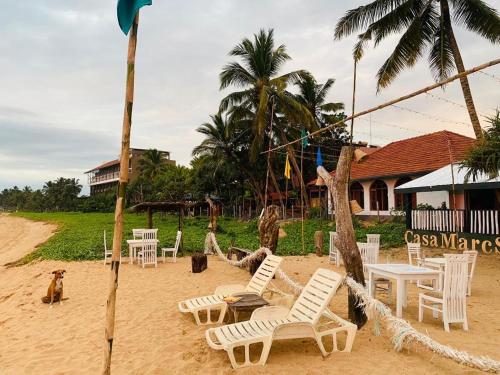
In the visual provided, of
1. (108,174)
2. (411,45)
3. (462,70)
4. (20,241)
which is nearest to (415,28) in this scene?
(411,45)

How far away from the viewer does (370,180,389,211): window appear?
2431cm

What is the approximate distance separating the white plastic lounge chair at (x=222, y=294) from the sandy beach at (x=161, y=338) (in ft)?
0.79

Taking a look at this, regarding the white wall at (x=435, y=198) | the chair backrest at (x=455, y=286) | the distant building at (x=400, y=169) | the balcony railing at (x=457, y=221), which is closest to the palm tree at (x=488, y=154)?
the balcony railing at (x=457, y=221)

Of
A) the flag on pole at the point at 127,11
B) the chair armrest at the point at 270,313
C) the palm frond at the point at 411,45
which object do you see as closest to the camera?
the flag on pole at the point at 127,11

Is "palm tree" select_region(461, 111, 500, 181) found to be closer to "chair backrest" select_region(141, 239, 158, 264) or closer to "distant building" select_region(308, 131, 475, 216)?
"distant building" select_region(308, 131, 475, 216)

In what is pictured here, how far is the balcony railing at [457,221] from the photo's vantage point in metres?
11.5

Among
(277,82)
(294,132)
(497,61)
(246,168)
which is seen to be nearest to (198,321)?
(497,61)

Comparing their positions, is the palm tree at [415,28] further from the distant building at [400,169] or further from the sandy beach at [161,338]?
the sandy beach at [161,338]

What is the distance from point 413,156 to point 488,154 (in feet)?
42.2

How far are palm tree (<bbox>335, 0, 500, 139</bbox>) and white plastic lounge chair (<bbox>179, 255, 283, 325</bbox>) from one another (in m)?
10.9

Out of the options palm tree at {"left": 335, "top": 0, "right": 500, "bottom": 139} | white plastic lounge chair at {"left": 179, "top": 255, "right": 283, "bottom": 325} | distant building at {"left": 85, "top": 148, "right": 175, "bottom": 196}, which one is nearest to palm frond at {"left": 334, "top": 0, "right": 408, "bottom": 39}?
palm tree at {"left": 335, "top": 0, "right": 500, "bottom": 139}

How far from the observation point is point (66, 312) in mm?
6684


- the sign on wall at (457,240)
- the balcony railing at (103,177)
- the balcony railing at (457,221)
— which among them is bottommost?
the sign on wall at (457,240)

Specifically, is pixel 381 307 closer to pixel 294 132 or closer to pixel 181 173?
pixel 294 132
